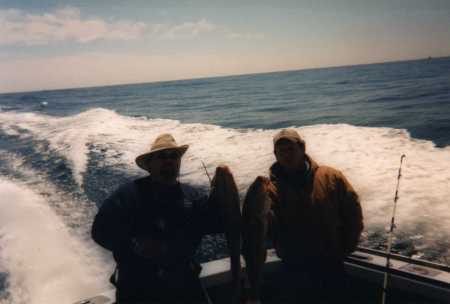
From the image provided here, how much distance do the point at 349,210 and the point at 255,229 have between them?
998mm

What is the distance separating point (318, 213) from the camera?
10.8 ft

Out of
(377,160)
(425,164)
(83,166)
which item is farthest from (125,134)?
(425,164)

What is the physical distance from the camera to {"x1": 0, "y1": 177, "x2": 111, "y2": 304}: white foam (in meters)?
6.00

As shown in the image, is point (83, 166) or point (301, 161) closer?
point (301, 161)

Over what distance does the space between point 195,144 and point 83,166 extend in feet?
17.4

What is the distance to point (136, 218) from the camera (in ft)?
9.90

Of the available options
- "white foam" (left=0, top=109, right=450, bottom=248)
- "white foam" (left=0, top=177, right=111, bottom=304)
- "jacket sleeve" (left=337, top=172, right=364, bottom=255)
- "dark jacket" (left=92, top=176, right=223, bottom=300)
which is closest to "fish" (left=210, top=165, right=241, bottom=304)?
"dark jacket" (left=92, top=176, right=223, bottom=300)

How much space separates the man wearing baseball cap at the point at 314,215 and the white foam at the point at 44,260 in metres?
3.97

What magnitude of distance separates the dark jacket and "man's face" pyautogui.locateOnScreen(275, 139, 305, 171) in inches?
29.6

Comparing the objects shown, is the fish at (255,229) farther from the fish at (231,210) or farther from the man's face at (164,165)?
the man's face at (164,165)

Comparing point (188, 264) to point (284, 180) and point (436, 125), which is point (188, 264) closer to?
point (284, 180)

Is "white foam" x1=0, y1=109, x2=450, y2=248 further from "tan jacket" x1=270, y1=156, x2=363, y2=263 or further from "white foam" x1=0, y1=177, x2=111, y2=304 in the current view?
"tan jacket" x1=270, y1=156, x2=363, y2=263

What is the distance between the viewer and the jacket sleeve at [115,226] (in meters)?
2.93

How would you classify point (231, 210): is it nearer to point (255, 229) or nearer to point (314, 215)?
point (255, 229)
